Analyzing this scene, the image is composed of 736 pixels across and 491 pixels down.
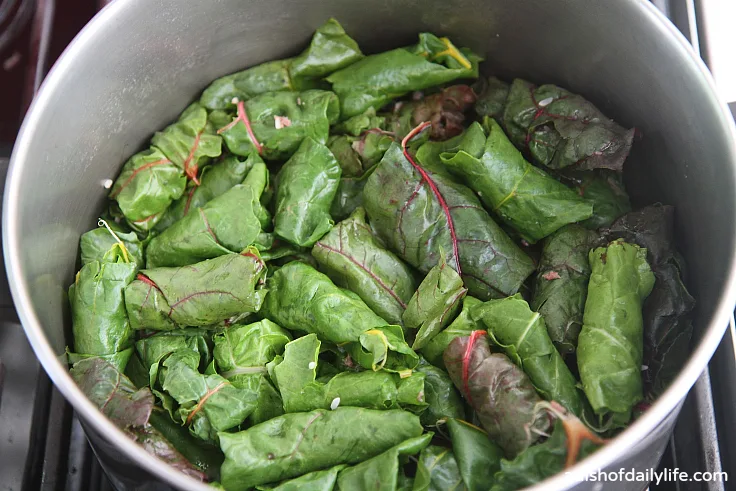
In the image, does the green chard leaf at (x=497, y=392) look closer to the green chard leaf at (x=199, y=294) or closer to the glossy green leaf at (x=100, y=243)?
the green chard leaf at (x=199, y=294)

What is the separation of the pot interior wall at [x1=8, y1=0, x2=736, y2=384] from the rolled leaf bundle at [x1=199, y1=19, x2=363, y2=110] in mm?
38

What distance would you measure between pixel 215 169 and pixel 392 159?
0.50 meters

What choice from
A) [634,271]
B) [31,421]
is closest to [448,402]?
[634,271]

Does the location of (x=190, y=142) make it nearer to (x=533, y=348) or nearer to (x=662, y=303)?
(x=533, y=348)

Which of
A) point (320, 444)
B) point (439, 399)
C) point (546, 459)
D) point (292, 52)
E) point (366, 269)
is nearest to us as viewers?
point (546, 459)

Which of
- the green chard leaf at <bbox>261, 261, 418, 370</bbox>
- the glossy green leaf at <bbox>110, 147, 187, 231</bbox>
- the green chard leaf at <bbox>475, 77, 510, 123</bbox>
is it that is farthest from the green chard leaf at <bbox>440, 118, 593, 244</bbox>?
the glossy green leaf at <bbox>110, 147, 187, 231</bbox>

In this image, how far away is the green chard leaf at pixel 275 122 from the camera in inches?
65.6

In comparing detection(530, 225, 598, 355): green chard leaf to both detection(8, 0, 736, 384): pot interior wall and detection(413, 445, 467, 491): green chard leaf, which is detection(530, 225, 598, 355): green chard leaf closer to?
detection(8, 0, 736, 384): pot interior wall

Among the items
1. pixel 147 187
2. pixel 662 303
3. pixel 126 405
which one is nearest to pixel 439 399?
pixel 662 303

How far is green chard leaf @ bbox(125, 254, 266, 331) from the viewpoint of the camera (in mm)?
1394

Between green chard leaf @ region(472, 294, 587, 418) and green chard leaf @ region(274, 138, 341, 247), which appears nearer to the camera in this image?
green chard leaf @ region(472, 294, 587, 418)

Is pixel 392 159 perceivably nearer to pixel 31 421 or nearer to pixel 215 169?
pixel 215 169

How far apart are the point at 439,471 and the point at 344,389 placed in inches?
10.1

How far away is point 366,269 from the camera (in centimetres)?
148
